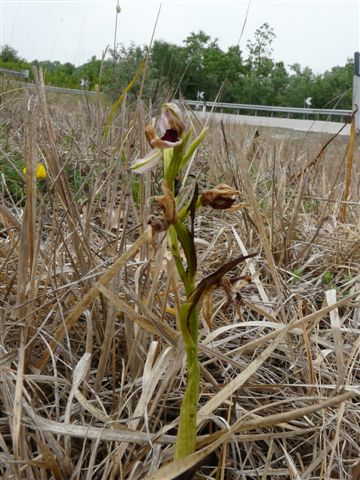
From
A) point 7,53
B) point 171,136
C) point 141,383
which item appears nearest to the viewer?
point 171,136

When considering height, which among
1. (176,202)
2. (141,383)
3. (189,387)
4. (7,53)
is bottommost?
(141,383)

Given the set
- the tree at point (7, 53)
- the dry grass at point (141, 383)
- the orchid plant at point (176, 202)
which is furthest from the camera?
the tree at point (7, 53)

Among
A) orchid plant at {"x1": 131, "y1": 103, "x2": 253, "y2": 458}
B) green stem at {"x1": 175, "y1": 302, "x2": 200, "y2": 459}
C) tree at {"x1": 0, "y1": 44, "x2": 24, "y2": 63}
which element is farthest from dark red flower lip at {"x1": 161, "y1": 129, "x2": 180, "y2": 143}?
tree at {"x1": 0, "y1": 44, "x2": 24, "y2": 63}

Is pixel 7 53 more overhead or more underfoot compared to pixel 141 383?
more overhead

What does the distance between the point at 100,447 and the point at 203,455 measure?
0.24 metres

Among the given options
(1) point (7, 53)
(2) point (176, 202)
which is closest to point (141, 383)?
(2) point (176, 202)

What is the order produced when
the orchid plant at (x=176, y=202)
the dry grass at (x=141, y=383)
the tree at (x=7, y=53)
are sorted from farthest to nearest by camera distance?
the tree at (x=7, y=53) → the dry grass at (x=141, y=383) → the orchid plant at (x=176, y=202)

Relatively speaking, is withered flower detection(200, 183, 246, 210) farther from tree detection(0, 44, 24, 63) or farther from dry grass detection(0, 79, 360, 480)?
tree detection(0, 44, 24, 63)

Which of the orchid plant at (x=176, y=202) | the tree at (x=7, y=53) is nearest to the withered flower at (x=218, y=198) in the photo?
the orchid plant at (x=176, y=202)

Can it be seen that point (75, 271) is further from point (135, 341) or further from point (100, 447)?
point (100, 447)

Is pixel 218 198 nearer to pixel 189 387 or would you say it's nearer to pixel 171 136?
pixel 171 136

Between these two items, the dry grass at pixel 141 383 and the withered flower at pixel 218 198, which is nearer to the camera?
the withered flower at pixel 218 198

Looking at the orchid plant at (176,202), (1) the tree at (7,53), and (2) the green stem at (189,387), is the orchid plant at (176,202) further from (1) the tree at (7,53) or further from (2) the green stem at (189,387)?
(1) the tree at (7,53)

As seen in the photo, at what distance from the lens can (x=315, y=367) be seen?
0.87 meters
